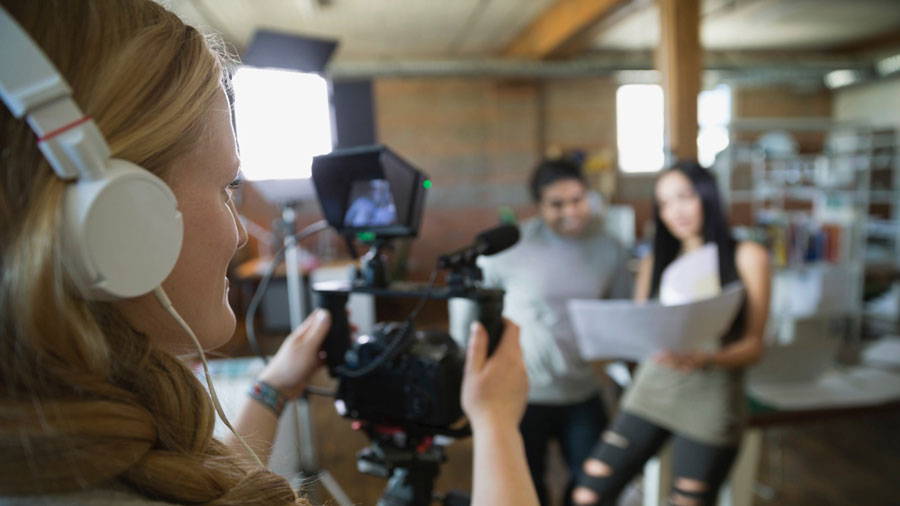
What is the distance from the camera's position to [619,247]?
1577 millimetres

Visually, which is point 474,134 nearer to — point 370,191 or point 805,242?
point 805,242

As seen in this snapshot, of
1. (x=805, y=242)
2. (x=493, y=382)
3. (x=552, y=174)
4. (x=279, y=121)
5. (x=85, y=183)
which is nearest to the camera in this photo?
(x=85, y=183)

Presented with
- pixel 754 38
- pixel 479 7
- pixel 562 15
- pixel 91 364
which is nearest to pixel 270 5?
pixel 479 7

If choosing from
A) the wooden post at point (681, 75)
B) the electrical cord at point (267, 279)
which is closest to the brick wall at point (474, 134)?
the wooden post at point (681, 75)

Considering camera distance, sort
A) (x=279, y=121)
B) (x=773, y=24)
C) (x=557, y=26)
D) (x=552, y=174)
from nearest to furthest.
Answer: (x=552, y=174) < (x=279, y=121) < (x=557, y=26) < (x=773, y=24)

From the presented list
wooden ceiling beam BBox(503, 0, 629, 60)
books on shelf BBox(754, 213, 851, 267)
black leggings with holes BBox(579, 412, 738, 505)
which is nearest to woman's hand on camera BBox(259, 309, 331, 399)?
black leggings with holes BBox(579, 412, 738, 505)

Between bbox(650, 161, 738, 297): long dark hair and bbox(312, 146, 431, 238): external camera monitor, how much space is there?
113 centimetres

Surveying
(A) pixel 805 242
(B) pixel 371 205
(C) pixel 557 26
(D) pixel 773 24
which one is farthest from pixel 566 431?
(D) pixel 773 24

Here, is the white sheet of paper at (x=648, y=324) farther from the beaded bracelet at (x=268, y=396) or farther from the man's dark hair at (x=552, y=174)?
the beaded bracelet at (x=268, y=396)

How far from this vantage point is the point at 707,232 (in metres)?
1.57

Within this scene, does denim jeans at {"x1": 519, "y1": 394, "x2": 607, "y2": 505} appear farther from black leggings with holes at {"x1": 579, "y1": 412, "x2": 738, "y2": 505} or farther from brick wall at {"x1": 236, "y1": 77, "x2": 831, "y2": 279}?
brick wall at {"x1": 236, "y1": 77, "x2": 831, "y2": 279}

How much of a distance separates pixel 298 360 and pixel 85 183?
0.48 meters

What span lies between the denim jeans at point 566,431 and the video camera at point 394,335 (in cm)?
82

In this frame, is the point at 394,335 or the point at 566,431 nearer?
the point at 394,335
